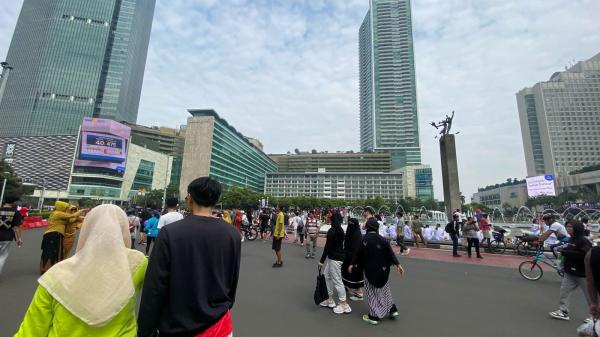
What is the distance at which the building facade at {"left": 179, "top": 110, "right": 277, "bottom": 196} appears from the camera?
265ft

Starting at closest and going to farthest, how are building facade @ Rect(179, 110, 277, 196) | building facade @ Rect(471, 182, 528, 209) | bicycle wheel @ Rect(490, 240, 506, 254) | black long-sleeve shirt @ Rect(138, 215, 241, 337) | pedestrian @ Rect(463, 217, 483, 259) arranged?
black long-sleeve shirt @ Rect(138, 215, 241, 337) → pedestrian @ Rect(463, 217, 483, 259) → bicycle wheel @ Rect(490, 240, 506, 254) → building facade @ Rect(179, 110, 277, 196) → building facade @ Rect(471, 182, 528, 209)

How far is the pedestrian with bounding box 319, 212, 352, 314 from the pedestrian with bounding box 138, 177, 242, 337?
3.55 metres

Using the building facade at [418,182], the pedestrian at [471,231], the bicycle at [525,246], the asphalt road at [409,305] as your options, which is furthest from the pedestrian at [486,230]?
the building facade at [418,182]

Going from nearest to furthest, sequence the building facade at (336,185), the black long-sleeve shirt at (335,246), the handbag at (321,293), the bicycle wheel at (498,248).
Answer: the handbag at (321,293) → the black long-sleeve shirt at (335,246) → the bicycle wheel at (498,248) → the building facade at (336,185)

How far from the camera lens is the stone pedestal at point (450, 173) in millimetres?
17719

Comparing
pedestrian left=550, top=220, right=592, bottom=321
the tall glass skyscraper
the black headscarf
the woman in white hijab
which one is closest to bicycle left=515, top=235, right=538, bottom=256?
pedestrian left=550, top=220, right=592, bottom=321

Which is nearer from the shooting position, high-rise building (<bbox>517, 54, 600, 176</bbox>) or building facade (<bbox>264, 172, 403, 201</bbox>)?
high-rise building (<bbox>517, 54, 600, 176</bbox>)

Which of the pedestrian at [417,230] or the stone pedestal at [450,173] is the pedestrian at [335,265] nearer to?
the pedestrian at [417,230]

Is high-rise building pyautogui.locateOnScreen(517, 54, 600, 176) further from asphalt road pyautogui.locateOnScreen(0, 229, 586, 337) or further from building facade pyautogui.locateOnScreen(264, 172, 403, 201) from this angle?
asphalt road pyautogui.locateOnScreen(0, 229, 586, 337)

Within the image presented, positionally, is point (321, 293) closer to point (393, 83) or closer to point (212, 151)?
point (212, 151)

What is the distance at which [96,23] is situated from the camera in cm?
8869

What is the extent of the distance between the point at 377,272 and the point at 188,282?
3.81 m

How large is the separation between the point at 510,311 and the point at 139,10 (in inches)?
5049

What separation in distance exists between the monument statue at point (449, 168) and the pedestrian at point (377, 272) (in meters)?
15.1
